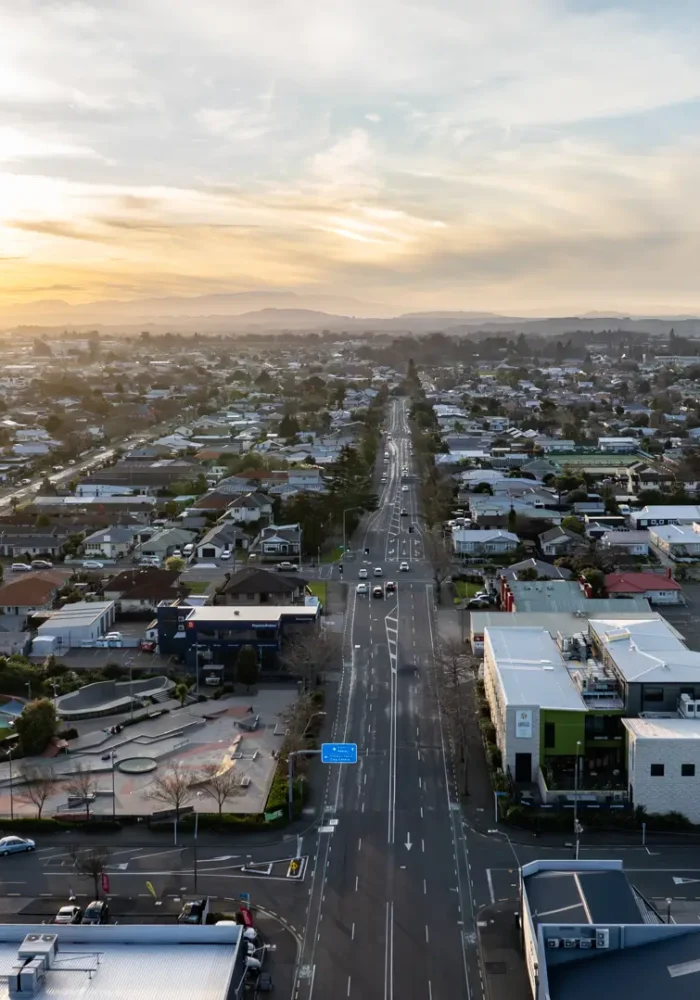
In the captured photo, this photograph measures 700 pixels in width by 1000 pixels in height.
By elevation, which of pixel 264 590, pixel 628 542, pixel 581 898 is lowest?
pixel 581 898

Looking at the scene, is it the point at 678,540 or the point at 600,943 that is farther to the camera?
the point at 678,540

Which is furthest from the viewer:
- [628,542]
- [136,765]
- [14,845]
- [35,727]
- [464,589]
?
[628,542]

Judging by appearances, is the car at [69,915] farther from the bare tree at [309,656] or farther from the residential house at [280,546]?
the residential house at [280,546]

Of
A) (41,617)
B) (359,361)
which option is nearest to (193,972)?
(41,617)

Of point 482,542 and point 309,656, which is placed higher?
point 482,542

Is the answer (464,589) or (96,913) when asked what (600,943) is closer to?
(96,913)

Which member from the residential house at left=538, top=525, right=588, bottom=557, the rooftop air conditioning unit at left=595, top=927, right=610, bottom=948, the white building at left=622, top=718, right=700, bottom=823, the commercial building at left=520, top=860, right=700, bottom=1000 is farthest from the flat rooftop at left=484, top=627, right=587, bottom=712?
the residential house at left=538, top=525, right=588, bottom=557

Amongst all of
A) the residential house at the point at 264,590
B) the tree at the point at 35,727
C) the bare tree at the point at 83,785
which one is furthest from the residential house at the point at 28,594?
the bare tree at the point at 83,785

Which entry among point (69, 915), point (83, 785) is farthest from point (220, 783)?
point (69, 915)
